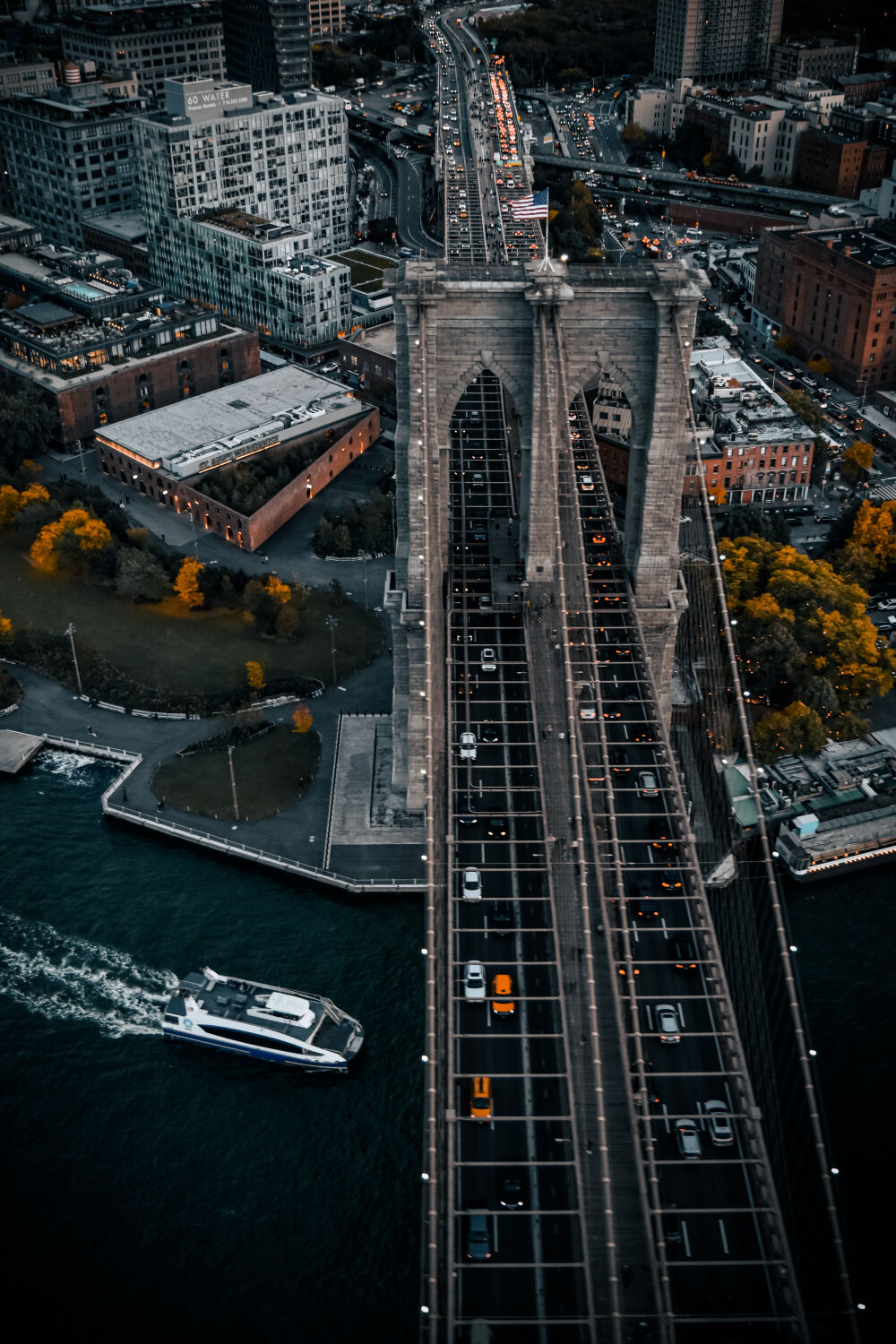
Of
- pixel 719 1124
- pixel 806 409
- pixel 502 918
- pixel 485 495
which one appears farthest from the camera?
pixel 806 409

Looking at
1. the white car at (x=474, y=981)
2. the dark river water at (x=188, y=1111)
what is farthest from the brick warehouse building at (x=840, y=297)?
the white car at (x=474, y=981)

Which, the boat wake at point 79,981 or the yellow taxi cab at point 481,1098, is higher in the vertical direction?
the yellow taxi cab at point 481,1098

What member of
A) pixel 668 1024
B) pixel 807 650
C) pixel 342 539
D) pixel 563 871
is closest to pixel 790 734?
pixel 807 650

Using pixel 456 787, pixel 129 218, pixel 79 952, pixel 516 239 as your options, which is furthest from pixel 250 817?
pixel 129 218

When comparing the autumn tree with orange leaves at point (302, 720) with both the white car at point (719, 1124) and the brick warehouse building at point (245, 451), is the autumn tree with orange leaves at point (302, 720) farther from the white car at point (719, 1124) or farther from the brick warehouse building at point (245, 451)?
the white car at point (719, 1124)

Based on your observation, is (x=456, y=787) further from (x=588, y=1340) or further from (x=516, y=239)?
(x=516, y=239)

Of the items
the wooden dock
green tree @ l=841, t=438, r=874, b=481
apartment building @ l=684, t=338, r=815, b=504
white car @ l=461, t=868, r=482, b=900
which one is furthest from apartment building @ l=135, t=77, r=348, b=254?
white car @ l=461, t=868, r=482, b=900

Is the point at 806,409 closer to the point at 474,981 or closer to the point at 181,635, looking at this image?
the point at 181,635
